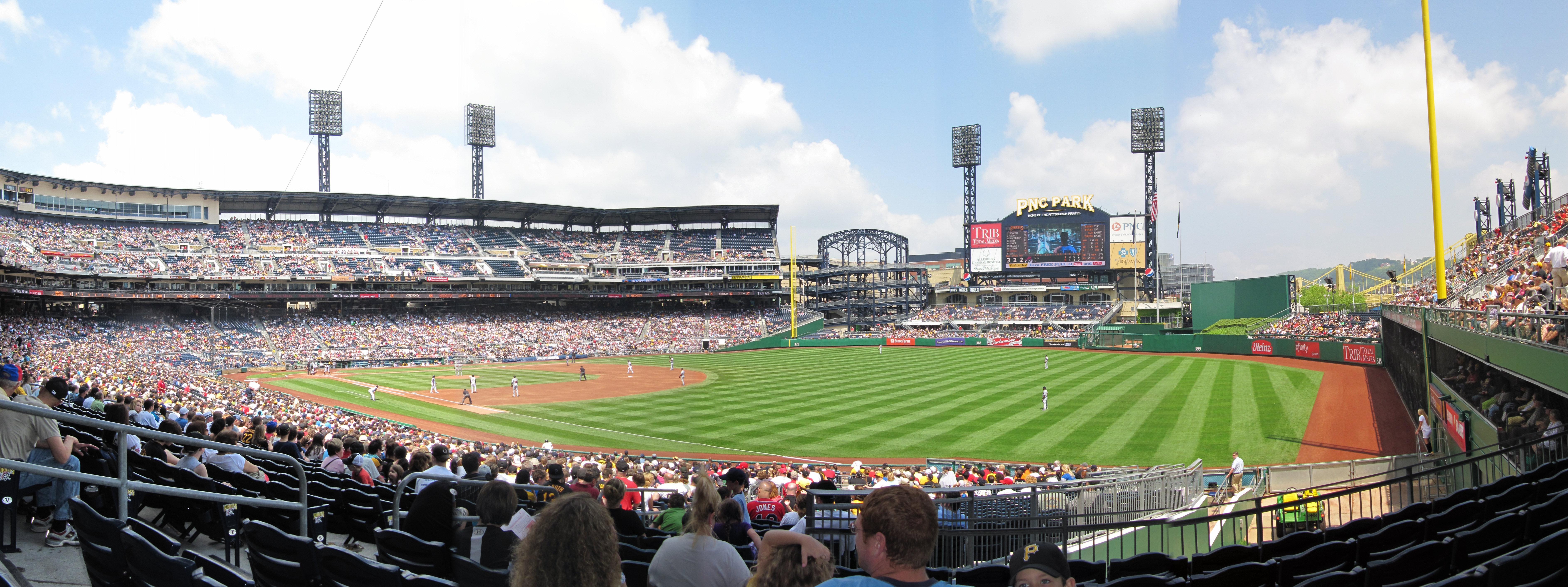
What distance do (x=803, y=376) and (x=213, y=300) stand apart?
47.6m

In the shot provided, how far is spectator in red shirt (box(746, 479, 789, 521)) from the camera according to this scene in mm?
8188

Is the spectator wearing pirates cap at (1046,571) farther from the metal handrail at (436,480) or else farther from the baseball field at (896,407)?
the baseball field at (896,407)

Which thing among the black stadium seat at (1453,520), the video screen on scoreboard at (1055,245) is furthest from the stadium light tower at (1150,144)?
the black stadium seat at (1453,520)

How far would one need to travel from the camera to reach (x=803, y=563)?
9.58 ft

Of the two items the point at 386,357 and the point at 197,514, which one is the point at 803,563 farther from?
the point at 386,357

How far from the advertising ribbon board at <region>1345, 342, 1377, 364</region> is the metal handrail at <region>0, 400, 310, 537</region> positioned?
1766 inches

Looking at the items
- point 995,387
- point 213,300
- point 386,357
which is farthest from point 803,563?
point 213,300

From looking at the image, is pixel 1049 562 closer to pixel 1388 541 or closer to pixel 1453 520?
pixel 1388 541

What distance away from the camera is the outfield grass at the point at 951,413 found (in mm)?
21609

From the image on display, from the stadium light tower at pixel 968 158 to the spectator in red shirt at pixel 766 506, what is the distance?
82.6 m

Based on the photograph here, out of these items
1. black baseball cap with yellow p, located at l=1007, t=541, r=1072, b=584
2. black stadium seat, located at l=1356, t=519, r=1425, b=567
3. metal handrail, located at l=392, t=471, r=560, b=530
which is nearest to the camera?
black baseball cap with yellow p, located at l=1007, t=541, r=1072, b=584

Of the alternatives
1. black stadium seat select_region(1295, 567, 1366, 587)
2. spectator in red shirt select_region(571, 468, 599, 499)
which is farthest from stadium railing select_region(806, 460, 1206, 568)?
black stadium seat select_region(1295, 567, 1366, 587)

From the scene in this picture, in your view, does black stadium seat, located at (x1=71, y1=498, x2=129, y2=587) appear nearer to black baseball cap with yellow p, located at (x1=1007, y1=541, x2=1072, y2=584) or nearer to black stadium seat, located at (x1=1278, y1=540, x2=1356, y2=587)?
black baseball cap with yellow p, located at (x1=1007, y1=541, x2=1072, y2=584)

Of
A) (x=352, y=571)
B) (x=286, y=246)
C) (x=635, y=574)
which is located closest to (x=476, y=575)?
(x=352, y=571)
